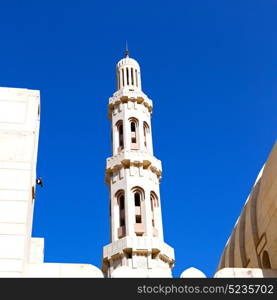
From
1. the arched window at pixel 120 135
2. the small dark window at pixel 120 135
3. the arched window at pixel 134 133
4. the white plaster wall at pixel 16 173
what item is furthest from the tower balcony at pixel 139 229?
the white plaster wall at pixel 16 173

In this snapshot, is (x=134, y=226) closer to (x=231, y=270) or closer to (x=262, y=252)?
(x=262, y=252)

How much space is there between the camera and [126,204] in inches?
1117

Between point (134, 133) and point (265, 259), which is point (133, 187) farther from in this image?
point (265, 259)

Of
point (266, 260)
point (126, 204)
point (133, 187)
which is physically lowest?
point (266, 260)

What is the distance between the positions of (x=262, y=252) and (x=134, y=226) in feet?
37.1

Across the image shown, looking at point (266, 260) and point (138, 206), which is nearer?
point (266, 260)

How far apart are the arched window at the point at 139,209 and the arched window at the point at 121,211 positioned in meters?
0.73

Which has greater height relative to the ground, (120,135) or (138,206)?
(120,135)

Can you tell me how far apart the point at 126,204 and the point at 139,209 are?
0.86 metres

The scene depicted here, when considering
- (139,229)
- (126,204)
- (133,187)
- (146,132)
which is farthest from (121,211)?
(146,132)

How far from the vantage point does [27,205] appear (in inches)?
475

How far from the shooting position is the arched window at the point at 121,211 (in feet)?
90.8

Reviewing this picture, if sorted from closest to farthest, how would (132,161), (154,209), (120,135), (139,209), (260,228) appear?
1. (260,228)
2. (139,209)
3. (154,209)
4. (132,161)
5. (120,135)

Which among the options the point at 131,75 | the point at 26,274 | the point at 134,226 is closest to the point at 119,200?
the point at 134,226
